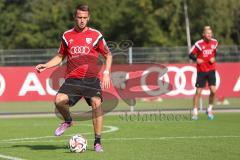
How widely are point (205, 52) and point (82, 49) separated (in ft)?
26.2

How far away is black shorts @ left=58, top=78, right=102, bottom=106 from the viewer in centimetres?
1033

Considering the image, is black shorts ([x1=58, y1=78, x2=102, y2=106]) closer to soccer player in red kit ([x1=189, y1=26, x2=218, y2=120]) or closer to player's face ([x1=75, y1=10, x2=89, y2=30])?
player's face ([x1=75, y1=10, x2=89, y2=30])

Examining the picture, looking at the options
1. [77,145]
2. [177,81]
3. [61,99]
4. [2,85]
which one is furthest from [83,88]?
[177,81]

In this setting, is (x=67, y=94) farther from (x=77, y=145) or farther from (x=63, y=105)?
(x=77, y=145)

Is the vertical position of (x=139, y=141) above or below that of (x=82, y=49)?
below

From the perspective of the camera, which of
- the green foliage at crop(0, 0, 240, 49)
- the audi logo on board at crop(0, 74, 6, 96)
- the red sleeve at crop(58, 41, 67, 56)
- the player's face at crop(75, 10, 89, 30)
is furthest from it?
the green foliage at crop(0, 0, 240, 49)

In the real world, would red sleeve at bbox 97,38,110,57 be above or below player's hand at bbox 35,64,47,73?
above

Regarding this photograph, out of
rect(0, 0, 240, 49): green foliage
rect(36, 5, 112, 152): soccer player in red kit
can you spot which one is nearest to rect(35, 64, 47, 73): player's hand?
rect(36, 5, 112, 152): soccer player in red kit

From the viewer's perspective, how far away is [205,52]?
58.4 feet

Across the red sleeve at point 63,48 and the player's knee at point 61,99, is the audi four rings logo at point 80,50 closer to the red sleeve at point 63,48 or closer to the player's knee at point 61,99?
the red sleeve at point 63,48

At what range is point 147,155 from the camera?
948 cm

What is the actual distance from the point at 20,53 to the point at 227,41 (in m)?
37.8

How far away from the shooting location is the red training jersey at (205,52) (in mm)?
17781

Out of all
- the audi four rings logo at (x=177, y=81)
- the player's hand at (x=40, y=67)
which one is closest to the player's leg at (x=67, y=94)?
the player's hand at (x=40, y=67)
